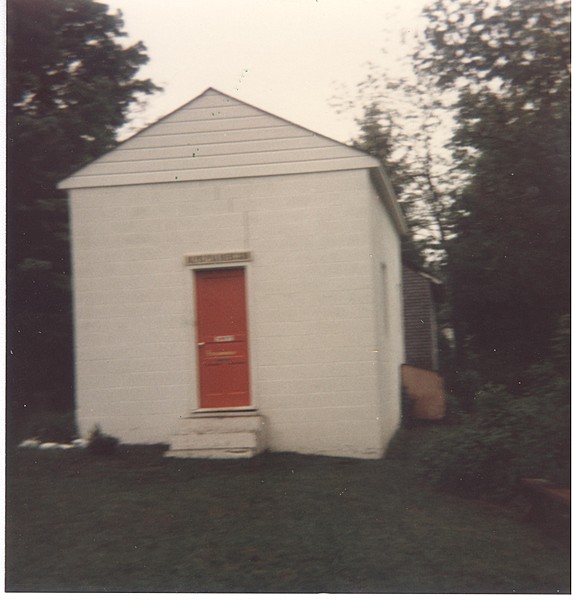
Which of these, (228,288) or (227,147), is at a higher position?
(227,147)

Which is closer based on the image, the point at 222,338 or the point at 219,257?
the point at 219,257

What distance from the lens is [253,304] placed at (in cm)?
858

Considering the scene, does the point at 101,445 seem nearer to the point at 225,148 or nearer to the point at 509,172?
the point at 225,148

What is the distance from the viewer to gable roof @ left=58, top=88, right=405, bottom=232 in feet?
26.9

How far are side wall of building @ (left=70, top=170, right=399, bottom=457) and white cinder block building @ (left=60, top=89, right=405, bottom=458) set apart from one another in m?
0.02

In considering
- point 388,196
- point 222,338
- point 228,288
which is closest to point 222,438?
point 222,338

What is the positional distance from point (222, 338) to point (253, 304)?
594 millimetres

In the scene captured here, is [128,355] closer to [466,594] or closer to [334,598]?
[334,598]

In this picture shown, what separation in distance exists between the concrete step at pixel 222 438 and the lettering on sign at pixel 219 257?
1.91 meters

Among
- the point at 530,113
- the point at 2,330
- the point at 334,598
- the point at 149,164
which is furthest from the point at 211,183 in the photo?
the point at 334,598

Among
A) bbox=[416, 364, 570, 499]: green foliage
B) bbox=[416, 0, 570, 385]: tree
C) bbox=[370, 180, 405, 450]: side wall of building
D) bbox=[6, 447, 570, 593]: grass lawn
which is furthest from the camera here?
bbox=[370, 180, 405, 450]: side wall of building

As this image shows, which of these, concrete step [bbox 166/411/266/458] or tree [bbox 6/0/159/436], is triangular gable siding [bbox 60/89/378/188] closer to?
tree [bbox 6/0/159/436]

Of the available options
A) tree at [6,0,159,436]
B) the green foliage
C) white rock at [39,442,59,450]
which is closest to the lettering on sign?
tree at [6,0,159,436]

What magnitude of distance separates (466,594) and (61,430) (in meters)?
5.01
